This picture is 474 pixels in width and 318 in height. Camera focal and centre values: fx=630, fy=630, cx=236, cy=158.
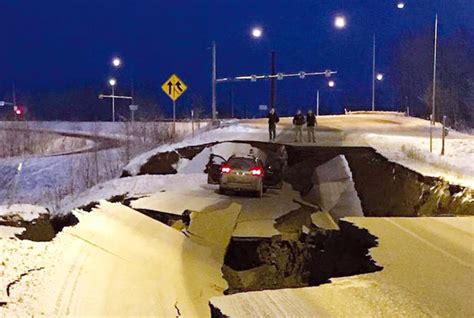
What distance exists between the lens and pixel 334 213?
22.7 m

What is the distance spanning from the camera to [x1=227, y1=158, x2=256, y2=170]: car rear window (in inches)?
940

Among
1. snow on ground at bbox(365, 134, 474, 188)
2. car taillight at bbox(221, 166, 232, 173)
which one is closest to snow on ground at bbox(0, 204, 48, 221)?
car taillight at bbox(221, 166, 232, 173)

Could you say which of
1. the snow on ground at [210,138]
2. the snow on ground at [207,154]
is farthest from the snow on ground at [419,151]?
the snow on ground at [207,154]

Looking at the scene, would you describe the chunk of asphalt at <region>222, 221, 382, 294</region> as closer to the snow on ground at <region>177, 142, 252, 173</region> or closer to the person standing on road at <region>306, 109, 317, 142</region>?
the snow on ground at <region>177, 142, 252, 173</region>

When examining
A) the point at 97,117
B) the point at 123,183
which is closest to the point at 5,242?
the point at 123,183

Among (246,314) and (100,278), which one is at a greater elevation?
(246,314)

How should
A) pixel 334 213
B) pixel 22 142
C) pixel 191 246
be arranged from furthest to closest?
pixel 22 142 → pixel 334 213 → pixel 191 246

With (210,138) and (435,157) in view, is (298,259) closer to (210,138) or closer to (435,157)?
(435,157)

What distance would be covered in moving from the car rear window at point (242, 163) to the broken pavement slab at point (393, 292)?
1254 centimetres

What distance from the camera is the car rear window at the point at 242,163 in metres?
23.9

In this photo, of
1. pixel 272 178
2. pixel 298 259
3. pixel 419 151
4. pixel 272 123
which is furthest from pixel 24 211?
pixel 272 123

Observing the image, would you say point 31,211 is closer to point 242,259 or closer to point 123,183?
point 242,259

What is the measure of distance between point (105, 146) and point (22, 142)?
1679cm

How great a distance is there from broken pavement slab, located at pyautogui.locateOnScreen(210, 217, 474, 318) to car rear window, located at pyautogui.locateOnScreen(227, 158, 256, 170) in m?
12.5
